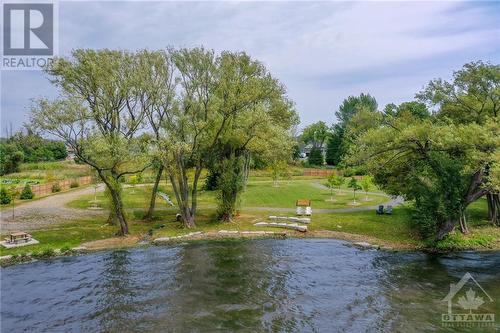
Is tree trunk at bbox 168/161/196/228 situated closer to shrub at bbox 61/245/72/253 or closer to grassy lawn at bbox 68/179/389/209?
grassy lawn at bbox 68/179/389/209

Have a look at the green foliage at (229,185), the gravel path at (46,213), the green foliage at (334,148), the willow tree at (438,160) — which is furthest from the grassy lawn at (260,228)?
the green foliage at (334,148)

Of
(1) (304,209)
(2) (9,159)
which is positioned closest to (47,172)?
(2) (9,159)

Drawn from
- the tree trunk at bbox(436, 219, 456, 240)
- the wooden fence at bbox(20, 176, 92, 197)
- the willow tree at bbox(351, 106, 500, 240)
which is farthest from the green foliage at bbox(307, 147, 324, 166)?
the tree trunk at bbox(436, 219, 456, 240)

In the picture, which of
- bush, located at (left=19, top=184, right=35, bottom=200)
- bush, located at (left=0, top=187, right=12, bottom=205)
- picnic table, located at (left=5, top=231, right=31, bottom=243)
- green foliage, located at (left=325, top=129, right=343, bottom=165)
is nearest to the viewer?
picnic table, located at (left=5, top=231, right=31, bottom=243)

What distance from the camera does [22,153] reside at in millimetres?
81000

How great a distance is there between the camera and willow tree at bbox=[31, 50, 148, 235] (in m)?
26.1

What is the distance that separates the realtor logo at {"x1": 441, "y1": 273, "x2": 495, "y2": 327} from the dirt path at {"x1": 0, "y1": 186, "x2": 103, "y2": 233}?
30297 millimetres

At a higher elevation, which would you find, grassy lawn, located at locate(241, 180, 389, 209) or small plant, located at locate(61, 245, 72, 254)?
grassy lawn, located at locate(241, 180, 389, 209)

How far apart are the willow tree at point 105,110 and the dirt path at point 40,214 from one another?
26.3 feet

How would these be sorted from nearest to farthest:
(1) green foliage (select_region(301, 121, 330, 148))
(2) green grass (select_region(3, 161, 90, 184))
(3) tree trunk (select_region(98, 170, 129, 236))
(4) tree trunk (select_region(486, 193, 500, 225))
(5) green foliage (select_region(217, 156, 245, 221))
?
1. (3) tree trunk (select_region(98, 170, 129, 236))
2. (4) tree trunk (select_region(486, 193, 500, 225))
3. (5) green foliage (select_region(217, 156, 245, 221))
4. (2) green grass (select_region(3, 161, 90, 184))
5. (1) green foliage (select_region(301, 121, 330, 148))

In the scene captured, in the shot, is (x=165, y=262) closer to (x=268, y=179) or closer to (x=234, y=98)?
(x=234, y=98)

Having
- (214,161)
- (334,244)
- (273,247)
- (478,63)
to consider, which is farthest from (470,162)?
(214,161)

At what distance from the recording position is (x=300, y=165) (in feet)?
338

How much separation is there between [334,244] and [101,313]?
1744 centimetres
